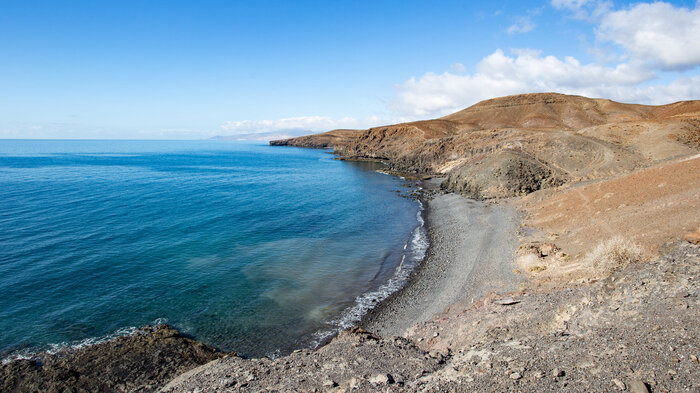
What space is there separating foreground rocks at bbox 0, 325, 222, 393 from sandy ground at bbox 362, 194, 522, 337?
29.6ft

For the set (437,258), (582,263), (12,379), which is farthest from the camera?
(437,258)

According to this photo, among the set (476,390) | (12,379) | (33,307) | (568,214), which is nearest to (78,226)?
(33,307)

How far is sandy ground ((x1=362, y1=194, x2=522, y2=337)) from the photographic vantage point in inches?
766

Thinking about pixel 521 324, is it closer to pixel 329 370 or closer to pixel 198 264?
pixel 329 370

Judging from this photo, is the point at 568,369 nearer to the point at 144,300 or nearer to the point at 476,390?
the point at 476,390

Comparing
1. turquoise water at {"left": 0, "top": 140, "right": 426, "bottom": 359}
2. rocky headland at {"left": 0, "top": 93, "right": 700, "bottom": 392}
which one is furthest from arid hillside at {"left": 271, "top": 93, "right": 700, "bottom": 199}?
turquoise water at {"left": 0, "top": 140, "right": 426, "bottom": 359}

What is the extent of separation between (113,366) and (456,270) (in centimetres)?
1980

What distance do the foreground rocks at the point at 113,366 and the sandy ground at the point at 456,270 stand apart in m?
9.04

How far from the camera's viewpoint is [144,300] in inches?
811

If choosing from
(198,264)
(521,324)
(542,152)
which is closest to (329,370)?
(521,324)

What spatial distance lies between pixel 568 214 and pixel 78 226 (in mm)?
44387

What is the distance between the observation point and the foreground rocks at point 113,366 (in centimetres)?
1353

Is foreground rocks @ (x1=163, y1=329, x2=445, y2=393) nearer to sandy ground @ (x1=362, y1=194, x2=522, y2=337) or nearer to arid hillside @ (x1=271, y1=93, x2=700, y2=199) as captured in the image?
sandy ground @ (x1=362, y1=194, x2=522, y2=337)

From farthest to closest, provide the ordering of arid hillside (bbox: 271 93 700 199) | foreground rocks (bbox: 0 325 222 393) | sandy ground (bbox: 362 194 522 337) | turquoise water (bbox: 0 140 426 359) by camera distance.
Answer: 1. arid hillside (bbox: 271 93 700 199)
2. sandy ground (bbox: 362 194 522 337)
3. turquoise water (bbox: 0 140 426 359)
4. foreground rocks (bbox: 0 325 222 393)
